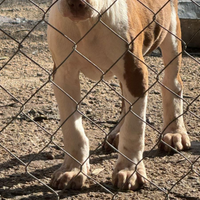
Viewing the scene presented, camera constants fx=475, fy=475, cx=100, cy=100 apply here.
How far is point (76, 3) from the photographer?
2.33m

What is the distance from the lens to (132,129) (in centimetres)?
286

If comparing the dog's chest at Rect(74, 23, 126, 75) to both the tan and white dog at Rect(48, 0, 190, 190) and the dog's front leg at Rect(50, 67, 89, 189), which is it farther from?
the dog's front leg at Rect(50, 67, 89, 189)

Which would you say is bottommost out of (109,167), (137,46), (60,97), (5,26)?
(5,26)

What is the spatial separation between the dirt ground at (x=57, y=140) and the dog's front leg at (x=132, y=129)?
7 cm

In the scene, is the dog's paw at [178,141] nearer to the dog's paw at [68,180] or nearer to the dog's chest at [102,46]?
the dog's paw at [68,180]

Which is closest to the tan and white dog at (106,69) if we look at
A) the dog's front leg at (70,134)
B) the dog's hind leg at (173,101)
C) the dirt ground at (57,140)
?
the dog's front leg at (70,134)

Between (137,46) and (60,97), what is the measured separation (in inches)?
22.6

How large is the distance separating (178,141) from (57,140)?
0.97m

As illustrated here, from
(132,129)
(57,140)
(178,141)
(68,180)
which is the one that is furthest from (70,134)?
(178,141)

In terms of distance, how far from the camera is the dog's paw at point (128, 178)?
2898 mm

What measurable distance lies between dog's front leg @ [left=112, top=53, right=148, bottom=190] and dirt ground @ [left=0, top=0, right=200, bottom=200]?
7 centimetres

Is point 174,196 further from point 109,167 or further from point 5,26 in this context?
point 5,26

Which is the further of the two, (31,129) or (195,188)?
(31,129)

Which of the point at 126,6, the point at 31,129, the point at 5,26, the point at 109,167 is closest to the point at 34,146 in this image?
the point at 31,129
